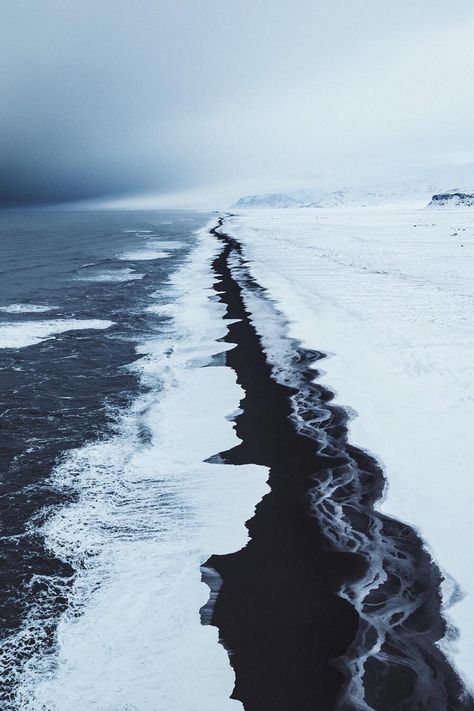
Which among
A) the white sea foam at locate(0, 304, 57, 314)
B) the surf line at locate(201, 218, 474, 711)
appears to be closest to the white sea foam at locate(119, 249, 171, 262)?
the white sea foam at locate(0, 304, 57, 314)

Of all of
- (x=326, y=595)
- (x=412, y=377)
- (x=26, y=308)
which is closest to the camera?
(x=326, y=595)

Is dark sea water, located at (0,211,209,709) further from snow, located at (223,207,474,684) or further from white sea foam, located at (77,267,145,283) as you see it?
snow, located at (223,207,474,684)

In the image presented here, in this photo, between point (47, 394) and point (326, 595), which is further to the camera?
point (47, 394)

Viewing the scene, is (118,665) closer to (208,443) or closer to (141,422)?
(208,443)

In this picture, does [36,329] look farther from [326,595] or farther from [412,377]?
[326,595]

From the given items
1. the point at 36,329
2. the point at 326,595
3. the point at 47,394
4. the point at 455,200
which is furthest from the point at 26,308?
the point at 455,200

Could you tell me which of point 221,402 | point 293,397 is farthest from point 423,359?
point 221,402
